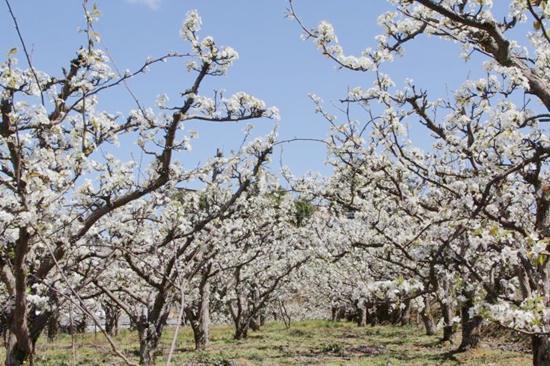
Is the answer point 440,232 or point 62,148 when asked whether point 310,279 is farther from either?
point 62,148

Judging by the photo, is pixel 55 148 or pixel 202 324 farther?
pixel 202 324

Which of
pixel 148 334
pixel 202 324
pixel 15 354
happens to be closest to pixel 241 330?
pixel 202 324

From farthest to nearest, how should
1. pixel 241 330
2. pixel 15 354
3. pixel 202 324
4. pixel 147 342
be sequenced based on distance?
pixel 241 330, pixel 202 324, pixel 147 342, pixel 15 354

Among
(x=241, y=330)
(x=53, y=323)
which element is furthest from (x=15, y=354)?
(x=241, y=330)

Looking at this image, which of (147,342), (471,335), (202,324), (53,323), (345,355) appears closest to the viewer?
(53,323)

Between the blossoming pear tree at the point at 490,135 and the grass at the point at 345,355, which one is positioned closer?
the blossoming pear tree at the point at 490,135

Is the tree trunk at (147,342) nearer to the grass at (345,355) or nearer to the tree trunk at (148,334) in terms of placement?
the tree trunk at (148,334)

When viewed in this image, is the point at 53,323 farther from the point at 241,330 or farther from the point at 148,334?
the point at 241,330

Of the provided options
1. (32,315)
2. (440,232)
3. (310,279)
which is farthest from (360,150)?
(310,279)

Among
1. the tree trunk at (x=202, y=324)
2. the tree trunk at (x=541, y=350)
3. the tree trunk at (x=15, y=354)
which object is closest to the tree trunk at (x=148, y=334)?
the tree trunk at (x=202, y=324)

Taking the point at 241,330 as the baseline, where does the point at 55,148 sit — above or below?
above

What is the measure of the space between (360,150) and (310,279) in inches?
1133

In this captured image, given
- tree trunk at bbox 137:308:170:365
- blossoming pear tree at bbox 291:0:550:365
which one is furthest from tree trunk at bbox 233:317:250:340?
blossoming pear tree at bbox 291:0:550:365

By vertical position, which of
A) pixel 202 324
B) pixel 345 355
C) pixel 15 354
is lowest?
pixel 345 355
